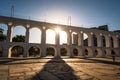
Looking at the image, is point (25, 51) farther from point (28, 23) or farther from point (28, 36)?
point (28, 23)

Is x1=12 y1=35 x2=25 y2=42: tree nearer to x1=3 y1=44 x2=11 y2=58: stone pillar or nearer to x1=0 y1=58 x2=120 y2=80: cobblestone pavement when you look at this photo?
x1=3 y1=44 x2=11 y2=58: stone pillar

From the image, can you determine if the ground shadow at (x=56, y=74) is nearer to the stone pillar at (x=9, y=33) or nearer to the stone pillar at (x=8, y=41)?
the stone pillar at (x=8, y=41)

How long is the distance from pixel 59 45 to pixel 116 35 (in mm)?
23780

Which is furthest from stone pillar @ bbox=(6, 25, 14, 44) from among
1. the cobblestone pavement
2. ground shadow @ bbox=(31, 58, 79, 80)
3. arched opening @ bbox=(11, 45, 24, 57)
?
ground shadow @ bbox=(31, 58, 79, 80)

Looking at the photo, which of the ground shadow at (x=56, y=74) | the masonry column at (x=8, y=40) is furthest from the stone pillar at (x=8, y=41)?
the ground shadow at (x=56, y=74)

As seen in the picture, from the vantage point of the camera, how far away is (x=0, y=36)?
36344 millimetres

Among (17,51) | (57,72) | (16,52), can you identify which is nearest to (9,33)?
(17,51)

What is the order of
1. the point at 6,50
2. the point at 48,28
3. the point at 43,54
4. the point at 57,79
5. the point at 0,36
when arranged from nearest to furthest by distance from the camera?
the point at 57,79, the point at 6,50, the point at 43,54, the point at 48,28, the point at 0,36

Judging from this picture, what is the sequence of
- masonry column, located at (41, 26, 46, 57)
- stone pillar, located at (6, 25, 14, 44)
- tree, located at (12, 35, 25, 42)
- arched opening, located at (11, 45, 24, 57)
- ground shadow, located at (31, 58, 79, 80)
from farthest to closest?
tree, located at (12, 35, 25, 42)
arched opening, located at (11, 45, 24, 57)
masonry column, located at (41, 26, 46, 57)
stone pillar, located at (6, 25, 14, 44)
ground shadow, located at (31, 58, 79, 80)

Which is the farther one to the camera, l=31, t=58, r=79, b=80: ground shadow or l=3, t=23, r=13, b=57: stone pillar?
l=3, t=23, r=13, b=57: stone pillar

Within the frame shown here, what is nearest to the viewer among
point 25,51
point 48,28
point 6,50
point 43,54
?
point 6,50

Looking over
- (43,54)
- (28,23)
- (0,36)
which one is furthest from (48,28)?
(0,36)

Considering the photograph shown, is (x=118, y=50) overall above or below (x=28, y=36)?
below

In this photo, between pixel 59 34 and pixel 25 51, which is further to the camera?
pixel 59 34
